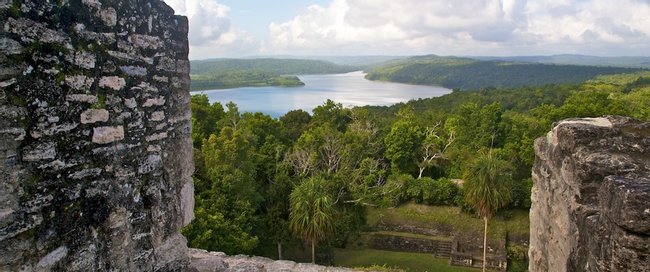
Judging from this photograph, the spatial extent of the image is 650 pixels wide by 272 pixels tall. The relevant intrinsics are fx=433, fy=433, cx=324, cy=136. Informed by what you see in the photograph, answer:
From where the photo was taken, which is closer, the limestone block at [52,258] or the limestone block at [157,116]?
the limestone block at [52,258]

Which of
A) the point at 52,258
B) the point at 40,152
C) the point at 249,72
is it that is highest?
the point at 249,72

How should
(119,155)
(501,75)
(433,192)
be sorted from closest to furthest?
(119,155) < (433,192) < (501,75)

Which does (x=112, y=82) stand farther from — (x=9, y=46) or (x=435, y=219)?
A: (x=435, y=219)

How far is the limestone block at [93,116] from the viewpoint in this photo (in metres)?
2.42

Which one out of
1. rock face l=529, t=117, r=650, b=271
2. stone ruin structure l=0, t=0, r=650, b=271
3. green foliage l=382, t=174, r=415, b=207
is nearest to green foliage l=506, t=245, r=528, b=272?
green foliage l=382, t=174, r=415, b=207

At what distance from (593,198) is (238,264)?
4.06m

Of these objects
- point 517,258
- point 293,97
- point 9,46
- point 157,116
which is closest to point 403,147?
point 517,258

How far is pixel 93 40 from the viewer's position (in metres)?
2.46

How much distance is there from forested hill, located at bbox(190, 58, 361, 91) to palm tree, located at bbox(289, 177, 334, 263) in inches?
2583

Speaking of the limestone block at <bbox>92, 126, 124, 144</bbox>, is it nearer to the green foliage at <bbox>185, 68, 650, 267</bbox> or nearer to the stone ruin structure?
the stone ruin structure

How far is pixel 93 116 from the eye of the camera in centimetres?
248

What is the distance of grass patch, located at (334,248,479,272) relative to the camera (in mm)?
16391

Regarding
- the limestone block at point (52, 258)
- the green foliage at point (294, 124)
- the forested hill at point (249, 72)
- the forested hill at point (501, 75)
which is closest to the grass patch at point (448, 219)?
the green foliage at point (294, 124)

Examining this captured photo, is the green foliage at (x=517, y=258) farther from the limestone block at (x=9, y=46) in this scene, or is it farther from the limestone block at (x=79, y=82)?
the limestone block at (x=9, y=46)
